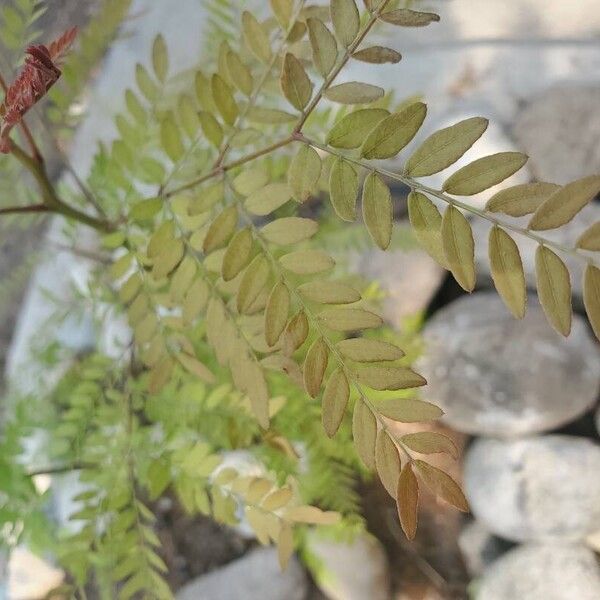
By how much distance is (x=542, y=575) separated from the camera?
883 mm

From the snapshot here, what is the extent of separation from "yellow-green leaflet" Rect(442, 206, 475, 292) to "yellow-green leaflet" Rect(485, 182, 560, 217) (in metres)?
0.02

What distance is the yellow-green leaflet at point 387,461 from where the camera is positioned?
14.0 inches

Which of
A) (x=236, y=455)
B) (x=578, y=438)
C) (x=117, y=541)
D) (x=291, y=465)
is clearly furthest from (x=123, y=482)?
(x=578, y=438)

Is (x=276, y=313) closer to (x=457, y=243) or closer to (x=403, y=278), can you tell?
(x=457, y=243)

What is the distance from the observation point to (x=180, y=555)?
3.31ft

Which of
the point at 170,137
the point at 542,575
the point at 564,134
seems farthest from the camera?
the point at 564,134

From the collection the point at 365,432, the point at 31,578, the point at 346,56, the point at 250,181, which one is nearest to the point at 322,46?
the point at 346,56

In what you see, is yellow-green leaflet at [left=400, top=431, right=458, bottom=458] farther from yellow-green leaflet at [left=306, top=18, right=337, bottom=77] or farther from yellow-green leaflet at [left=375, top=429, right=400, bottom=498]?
yellow-green leaflet at [left=306, top=18, right=337, bottom=77]

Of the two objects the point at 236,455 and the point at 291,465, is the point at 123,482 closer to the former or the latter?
the point at 291,465

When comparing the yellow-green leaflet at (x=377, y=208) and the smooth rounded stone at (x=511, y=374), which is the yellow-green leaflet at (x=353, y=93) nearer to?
the yellow-green leaflet at (x=377, y=208)

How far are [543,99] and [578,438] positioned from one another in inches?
22.6

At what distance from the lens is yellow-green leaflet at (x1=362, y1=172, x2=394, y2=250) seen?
37 cm

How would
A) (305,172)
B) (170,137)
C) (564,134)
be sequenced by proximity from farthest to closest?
(564,134), (170,137), (305,172)

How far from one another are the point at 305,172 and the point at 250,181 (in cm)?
9
